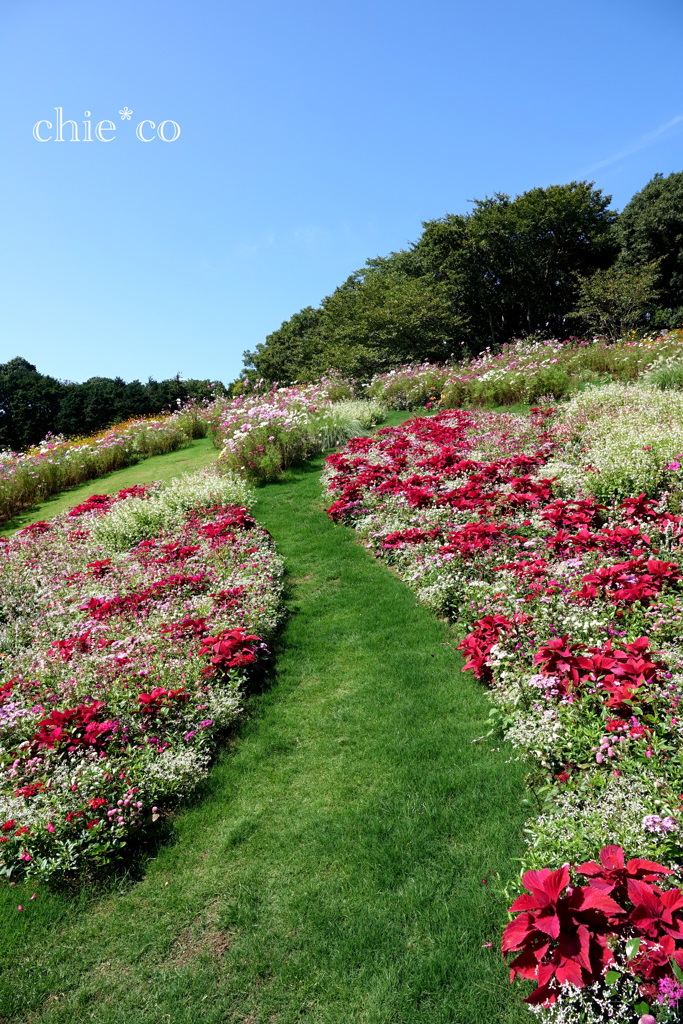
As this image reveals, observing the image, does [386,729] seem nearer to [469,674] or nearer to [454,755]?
[454,755]

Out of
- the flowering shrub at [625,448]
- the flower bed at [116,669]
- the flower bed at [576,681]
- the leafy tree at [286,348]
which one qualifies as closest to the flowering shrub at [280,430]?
the flower bed at [116,669]

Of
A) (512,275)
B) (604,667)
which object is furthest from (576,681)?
(512,275)

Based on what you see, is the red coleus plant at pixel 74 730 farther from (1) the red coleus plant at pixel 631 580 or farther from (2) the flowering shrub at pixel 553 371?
(2) the flowering shrub at pixel 553 371

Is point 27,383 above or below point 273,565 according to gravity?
above

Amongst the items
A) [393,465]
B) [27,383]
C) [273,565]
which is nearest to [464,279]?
[393,465]

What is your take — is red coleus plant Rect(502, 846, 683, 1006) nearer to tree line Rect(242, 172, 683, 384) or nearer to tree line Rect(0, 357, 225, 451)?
tree line Rect(242, 172, 683, 384)

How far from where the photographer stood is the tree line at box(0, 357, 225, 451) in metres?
35.6

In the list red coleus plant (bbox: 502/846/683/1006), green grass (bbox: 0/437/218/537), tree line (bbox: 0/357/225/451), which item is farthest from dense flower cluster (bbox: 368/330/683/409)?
tree line (bbox: 0/357/225/451)

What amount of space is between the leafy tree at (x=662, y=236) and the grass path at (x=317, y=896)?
2942cm

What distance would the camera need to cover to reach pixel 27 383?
3759 centimetres

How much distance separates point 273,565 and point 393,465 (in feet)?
10.8

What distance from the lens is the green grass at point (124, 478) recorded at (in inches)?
424

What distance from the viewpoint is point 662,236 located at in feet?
90.0

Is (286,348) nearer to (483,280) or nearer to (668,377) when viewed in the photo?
(483,280)
